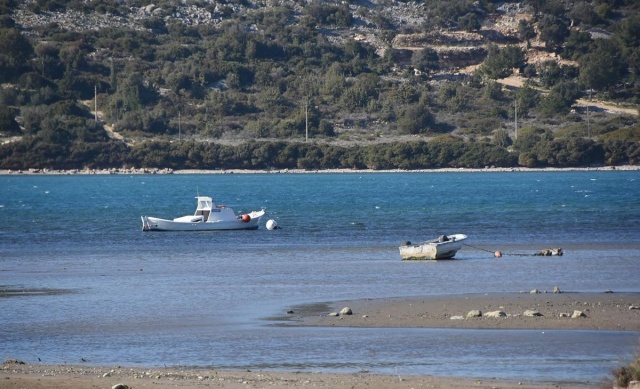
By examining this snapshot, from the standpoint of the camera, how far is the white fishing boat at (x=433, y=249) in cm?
3472

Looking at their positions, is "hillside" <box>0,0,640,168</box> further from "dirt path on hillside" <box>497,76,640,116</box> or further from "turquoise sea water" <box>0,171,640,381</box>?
"turquoise sea water" <box>0,171,640,381</box>

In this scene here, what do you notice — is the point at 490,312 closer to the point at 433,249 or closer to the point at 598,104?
the point at 433,249

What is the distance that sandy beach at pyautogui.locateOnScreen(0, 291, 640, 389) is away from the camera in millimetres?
15906

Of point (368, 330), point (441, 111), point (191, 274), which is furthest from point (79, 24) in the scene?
point (368, 330)

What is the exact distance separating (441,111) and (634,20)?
44.1 meters

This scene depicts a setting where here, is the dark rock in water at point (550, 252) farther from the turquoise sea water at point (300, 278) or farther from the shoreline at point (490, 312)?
the shoreline at point (490, 312)

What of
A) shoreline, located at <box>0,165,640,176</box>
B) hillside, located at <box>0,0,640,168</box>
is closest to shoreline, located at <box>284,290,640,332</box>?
hillside, located at <box>0,0,640,168</box>

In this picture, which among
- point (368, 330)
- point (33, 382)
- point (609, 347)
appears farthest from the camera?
point (368, 330)

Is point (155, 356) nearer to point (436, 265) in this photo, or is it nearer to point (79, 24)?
point (436, 265)

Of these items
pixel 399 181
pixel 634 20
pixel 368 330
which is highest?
pixel 634 20

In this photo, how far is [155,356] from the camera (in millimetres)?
18953

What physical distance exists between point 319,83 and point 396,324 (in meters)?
126

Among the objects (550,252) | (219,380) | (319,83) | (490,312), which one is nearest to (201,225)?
(550,252)

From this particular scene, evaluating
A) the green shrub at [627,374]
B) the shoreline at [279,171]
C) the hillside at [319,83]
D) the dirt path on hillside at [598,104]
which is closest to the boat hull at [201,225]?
the green shrub at [627,374]
